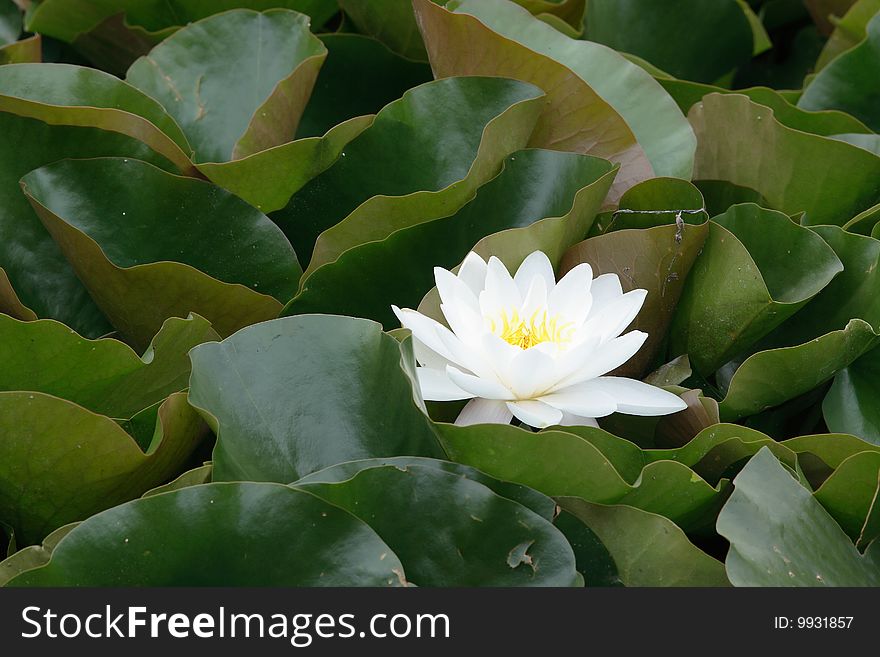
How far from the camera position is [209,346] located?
74 cm

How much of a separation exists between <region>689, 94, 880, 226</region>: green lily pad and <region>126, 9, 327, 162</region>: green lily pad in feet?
1.46

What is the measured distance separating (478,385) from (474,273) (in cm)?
13

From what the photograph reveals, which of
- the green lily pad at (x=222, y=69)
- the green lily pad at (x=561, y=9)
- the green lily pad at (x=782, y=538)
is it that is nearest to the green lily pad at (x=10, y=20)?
the green lily pad at (x=222, y=69)

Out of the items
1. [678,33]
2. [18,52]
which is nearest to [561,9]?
[678,33]

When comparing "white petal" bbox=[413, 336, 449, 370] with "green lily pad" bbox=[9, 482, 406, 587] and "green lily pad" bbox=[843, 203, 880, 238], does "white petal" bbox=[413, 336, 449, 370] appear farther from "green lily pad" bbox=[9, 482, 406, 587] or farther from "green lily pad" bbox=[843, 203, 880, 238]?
"green lily pad" bbox=[843, 203, 880, 238]

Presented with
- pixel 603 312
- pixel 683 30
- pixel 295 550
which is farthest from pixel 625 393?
pixel 683 30

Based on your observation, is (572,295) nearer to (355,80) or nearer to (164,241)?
(164,241)

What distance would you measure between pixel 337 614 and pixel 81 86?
0.64m

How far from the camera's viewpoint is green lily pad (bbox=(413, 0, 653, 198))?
975 mm

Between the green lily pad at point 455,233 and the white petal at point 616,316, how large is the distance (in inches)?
3.7

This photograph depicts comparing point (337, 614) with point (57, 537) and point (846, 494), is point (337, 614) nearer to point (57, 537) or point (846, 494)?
point (57, 537)

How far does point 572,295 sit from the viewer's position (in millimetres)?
818

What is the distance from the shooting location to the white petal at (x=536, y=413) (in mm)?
721

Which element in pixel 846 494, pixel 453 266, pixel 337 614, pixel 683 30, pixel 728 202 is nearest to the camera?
pixel 337 614
